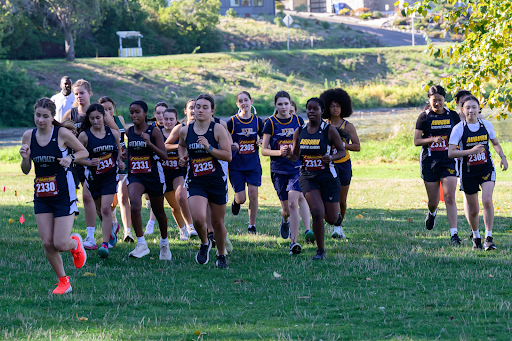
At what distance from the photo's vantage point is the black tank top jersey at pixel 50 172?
21.6 ft

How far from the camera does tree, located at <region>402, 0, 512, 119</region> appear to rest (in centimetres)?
1086

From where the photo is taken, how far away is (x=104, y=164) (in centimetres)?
849

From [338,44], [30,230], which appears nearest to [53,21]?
[338,44]

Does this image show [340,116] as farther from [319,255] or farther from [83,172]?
[83,172]

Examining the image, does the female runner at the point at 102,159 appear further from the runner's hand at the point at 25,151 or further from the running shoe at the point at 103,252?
the runner's hand at the point at 25,151

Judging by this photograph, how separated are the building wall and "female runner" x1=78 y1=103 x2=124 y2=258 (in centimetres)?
9026

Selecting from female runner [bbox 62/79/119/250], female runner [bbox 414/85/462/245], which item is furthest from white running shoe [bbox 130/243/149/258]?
female runner [bbox 414/85/462/245]

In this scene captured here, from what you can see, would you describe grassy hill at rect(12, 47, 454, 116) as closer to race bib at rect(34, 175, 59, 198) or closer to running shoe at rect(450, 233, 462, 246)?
running shoe at rect(450, 233, 462, 246)

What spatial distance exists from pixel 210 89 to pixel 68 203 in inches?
1893

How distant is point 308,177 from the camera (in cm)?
816

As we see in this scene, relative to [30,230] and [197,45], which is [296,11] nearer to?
[197,45]

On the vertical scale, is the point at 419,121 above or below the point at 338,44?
below

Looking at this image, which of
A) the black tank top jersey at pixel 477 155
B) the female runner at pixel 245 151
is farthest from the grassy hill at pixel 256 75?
the black tank top jersey at pixel 477 155

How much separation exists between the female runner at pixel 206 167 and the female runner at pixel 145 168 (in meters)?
0.82
